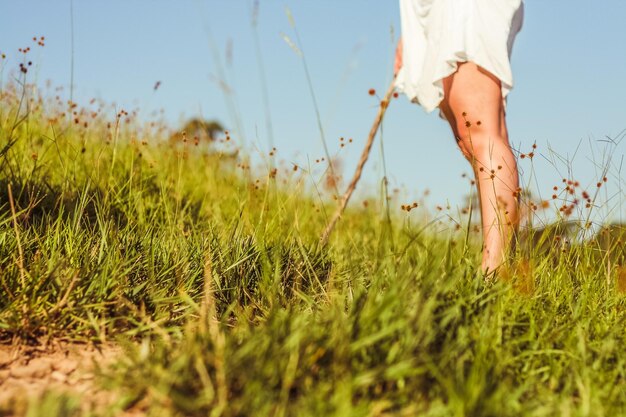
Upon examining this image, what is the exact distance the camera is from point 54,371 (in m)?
1.60

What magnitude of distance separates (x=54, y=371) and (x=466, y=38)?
181 centimetres

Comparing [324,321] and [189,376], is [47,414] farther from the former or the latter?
[324,321]

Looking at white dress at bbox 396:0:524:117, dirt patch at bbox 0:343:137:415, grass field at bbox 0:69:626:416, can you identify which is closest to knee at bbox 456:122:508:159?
white dress at bbox 396:0:524:117

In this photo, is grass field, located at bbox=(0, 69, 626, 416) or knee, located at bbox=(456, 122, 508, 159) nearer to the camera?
grass field, located at bbox=(0, 69, 626, 416)

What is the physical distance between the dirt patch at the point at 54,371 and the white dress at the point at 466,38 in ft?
5.30

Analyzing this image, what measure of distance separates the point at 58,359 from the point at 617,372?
4.68 feet

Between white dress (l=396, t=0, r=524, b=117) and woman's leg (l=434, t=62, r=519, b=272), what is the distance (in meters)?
0.05

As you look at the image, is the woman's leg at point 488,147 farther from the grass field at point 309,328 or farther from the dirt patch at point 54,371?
the dirt patch at point 54,371

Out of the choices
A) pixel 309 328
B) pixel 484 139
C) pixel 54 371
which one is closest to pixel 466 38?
pixel 484 139

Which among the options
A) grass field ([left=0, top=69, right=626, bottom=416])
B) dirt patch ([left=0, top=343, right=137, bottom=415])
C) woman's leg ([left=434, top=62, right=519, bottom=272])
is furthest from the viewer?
woman's leg ([left=434, top=62, right=519, bottom=272])

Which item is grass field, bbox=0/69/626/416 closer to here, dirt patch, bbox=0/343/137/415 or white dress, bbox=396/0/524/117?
dirt patch, bbox=0/343/137/415

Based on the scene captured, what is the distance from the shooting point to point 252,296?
2.22 meters

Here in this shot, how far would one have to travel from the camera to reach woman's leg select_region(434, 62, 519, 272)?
2.30 meters

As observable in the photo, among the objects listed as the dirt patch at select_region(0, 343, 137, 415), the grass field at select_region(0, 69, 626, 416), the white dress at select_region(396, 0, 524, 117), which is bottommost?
the dirt patch at select_region(0, 343, 137, 415)
